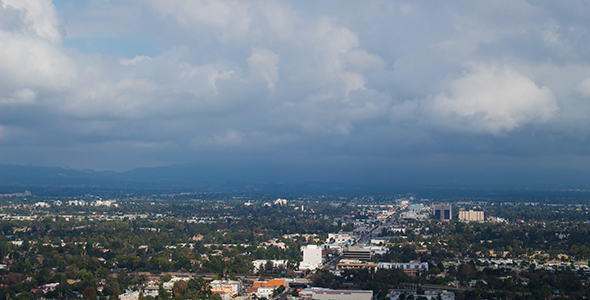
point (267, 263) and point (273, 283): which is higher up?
point (267, 263)

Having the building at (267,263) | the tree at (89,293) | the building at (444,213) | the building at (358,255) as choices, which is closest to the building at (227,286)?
the building at (267,263)

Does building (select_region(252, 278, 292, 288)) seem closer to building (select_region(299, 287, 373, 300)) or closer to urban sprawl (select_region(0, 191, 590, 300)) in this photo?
urban sprawl (select_region(0, 191, 590, 300))

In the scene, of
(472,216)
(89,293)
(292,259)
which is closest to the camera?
(89,293)

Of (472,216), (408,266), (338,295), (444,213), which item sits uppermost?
(444,213)

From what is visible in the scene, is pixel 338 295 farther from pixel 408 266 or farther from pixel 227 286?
pixel 408 266

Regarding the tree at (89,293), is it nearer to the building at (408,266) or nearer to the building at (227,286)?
the building at (227,286)

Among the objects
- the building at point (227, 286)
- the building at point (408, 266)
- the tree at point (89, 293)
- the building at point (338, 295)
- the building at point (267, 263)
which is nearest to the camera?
the tree at point (89, 293)

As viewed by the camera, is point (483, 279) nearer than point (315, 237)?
Yes

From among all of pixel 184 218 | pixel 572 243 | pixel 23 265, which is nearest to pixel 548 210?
pixel 572 243

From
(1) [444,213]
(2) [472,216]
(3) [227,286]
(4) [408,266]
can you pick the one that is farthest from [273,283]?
(2) [472,216]

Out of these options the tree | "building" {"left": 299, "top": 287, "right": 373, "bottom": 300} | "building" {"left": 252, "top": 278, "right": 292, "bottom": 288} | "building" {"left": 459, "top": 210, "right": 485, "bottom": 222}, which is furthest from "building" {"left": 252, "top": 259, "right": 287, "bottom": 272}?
"building" {"left": 459, "top": 210, "right": 485, "bottom": 222}

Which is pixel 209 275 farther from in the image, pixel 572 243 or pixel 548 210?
pixel 548 210
